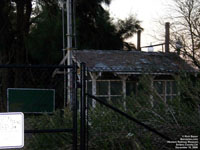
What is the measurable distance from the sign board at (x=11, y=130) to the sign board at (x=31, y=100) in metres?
3.75

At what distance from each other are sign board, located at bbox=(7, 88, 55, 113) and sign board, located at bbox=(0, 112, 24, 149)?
375 cm

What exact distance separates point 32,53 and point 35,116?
738 cm

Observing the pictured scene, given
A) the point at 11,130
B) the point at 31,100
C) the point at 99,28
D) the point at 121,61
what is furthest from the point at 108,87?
the point at 11,130

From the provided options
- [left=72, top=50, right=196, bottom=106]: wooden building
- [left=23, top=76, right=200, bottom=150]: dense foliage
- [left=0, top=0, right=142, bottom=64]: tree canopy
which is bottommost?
[left=23, top=76, right=200, bottom=150]: dense foliage

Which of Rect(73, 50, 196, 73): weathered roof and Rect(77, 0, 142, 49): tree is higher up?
Rect(77, 0, 142, 49): tree

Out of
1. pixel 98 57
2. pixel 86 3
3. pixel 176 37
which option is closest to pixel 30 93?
pixel 176 37

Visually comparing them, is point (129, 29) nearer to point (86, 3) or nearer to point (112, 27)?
point (112, 27)

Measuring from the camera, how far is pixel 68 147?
18.2ft

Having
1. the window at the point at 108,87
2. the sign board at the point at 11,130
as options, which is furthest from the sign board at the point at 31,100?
the sign board at the point at 11,130

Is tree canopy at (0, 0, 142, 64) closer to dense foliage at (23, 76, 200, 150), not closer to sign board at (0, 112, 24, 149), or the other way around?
dense foliage at (23, 76, 200, 150)

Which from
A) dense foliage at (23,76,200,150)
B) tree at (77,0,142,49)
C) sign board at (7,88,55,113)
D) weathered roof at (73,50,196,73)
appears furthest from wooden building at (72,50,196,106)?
dense foliage at (23,76,200,150)

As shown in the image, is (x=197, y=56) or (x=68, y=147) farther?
(x=197, y=56)

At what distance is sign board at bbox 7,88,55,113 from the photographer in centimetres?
737

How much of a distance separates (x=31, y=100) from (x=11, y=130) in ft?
13.4
